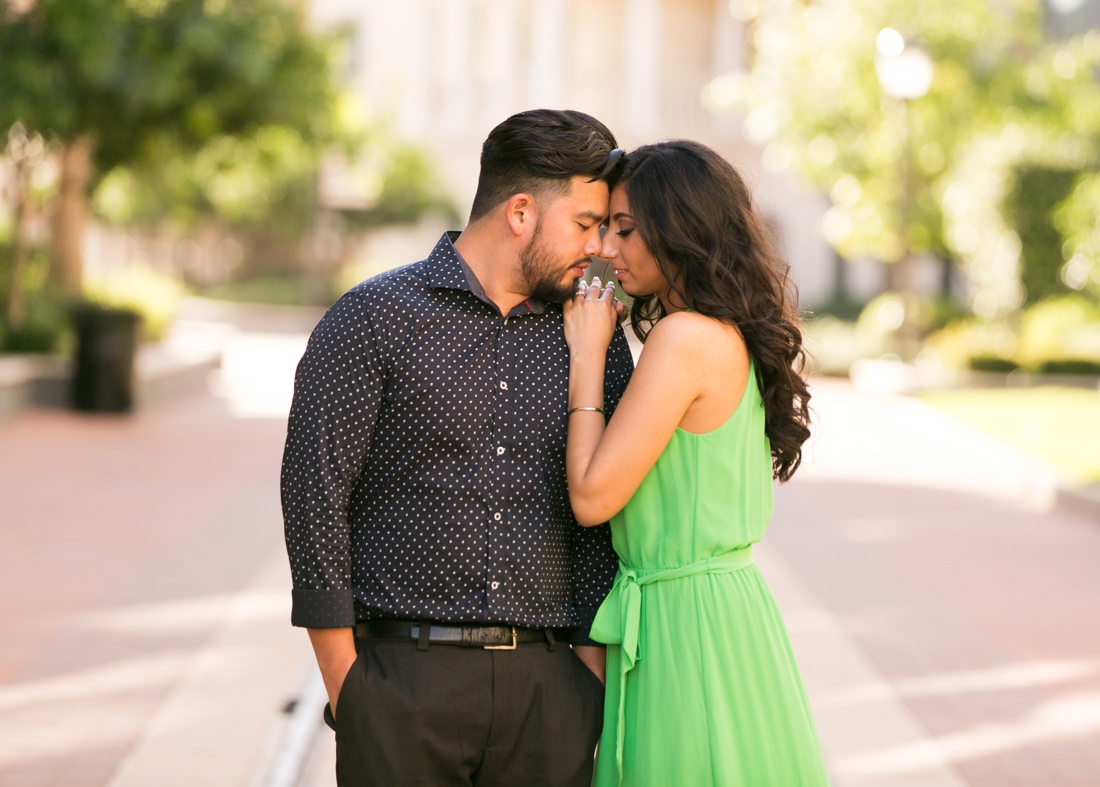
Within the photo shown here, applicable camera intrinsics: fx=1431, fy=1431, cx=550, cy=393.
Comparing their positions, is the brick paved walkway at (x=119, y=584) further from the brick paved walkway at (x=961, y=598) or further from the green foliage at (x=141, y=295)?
the green foliage at (x=141, y=295)

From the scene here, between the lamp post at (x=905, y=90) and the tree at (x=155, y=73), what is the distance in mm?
8865

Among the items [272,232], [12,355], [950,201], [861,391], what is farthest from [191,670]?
[272,232]

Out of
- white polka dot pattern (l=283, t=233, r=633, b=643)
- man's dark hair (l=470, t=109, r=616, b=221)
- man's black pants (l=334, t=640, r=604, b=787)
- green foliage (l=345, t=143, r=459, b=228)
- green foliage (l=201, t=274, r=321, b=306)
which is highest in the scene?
man's dark hair (l=470, t=109, r=616, b=221)

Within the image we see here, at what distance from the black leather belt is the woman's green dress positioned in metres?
0.19

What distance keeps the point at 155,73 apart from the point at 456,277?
13931 mm

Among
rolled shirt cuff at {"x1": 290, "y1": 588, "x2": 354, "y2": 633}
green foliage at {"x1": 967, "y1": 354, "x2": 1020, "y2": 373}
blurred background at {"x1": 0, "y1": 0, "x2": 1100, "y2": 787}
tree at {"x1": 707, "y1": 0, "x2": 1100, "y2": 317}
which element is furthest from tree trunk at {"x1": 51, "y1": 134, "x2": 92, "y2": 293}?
rolled shirt cuff at {"x1": 290, "y1": 588, "x2": 354, "y2": 633}

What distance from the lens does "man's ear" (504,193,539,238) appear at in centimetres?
284

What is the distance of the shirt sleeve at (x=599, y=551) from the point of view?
298cm

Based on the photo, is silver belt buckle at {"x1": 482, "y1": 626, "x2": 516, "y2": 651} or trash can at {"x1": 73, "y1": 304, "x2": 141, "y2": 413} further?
trash can at {"x1": 73, "y1": 304, "x2": 141, "y2": 413}

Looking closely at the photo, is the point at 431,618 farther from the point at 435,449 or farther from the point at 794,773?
the point at 794,773

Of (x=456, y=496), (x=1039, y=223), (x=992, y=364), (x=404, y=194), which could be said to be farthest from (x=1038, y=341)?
(x=404, y=194)

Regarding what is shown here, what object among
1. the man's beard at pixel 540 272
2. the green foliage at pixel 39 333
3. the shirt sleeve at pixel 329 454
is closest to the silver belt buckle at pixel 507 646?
the shirt sleeve at pixel 329 454

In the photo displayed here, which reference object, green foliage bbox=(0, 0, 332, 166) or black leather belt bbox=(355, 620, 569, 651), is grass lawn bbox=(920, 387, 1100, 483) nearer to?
green foliage bbox=(0, 0, 332, 166)

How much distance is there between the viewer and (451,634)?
278cm
